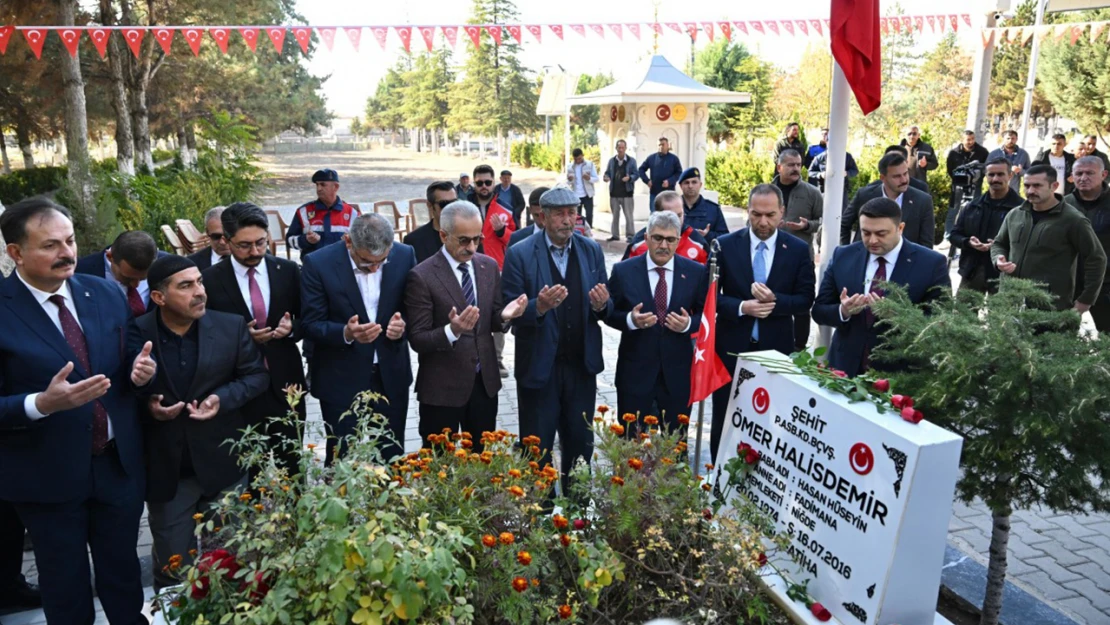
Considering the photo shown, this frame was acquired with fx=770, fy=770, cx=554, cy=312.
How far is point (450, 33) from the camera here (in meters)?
13.0

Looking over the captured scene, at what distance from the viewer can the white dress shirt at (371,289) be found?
484 centimetres

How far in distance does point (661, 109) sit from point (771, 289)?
13.5 m

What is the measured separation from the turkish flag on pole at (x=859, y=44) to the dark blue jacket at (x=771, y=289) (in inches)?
41.1

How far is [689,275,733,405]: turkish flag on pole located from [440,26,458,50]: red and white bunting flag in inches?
373

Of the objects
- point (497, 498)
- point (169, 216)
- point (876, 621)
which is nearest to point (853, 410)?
point (876, 621)

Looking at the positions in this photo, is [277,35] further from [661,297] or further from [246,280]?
[661,297]

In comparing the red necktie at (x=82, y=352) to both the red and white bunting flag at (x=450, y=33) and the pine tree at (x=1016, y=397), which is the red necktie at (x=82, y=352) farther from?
the red and white bunting flag at (x=450, y=33)

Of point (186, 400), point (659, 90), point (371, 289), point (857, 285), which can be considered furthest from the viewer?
point (659, 90)

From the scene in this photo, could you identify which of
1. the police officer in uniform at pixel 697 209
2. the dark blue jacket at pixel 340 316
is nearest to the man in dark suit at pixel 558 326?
the dark blue jacket at pixel 340 316

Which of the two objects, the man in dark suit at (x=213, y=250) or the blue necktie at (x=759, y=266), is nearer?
the blue necktie at (x=759, y=266)

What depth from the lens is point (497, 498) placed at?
2949 millimetres

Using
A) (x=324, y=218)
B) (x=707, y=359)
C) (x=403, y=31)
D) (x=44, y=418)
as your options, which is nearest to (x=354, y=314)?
(x=44, y=418)

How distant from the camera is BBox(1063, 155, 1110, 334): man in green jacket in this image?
22.7 feet

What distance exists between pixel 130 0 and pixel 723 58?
35423mm
